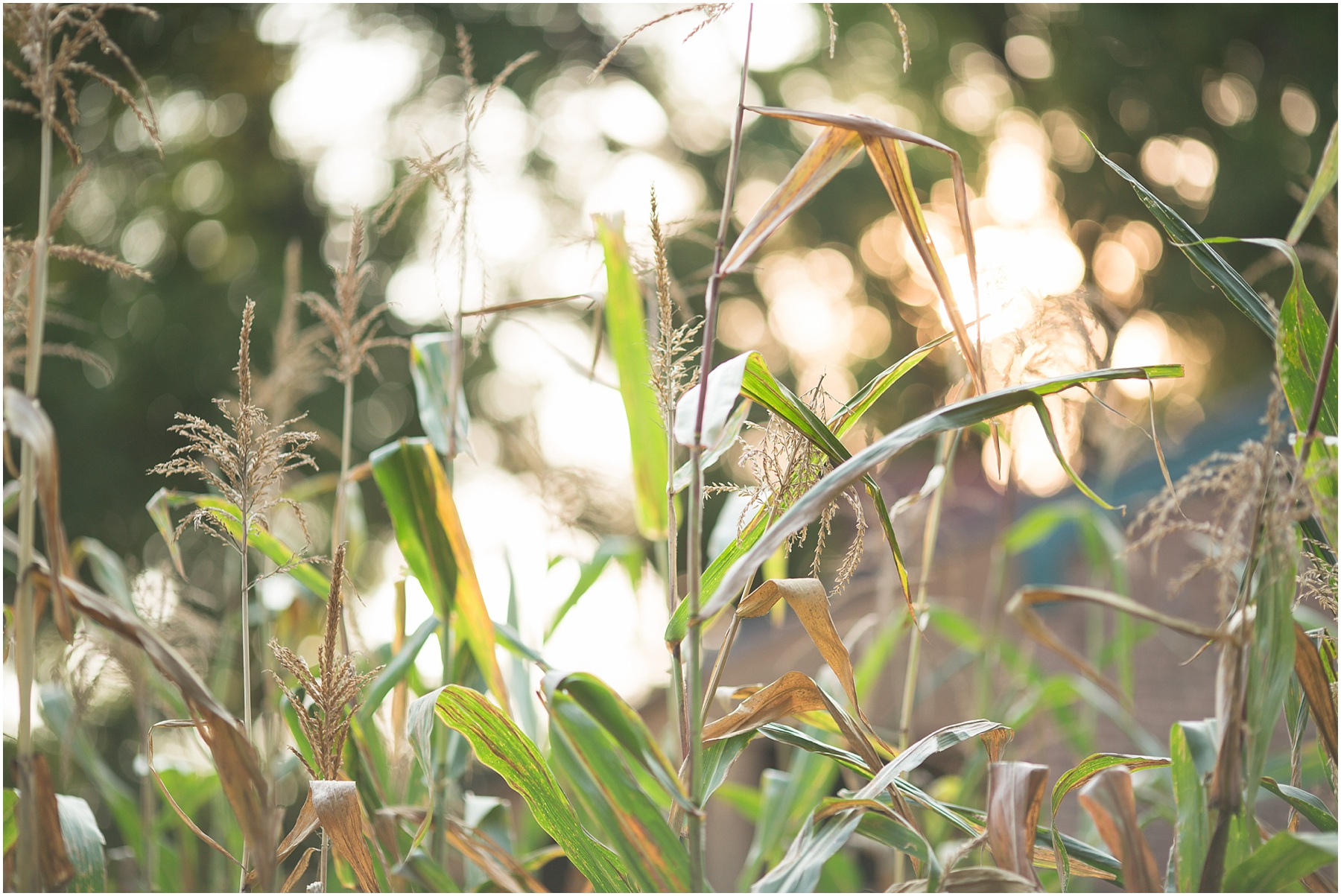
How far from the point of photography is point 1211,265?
68 cm

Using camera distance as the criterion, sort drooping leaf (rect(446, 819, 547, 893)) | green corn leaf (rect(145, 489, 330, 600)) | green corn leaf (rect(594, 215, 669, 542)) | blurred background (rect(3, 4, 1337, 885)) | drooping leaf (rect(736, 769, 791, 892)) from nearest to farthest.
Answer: drooping leaf (rect(446, 819, 547, 893)), green corn leaf (rect(145, 489, 330, 600)), green corn leaf (rect(594, 215, 669, 542)), drooping leaf (rect(736, 769, 791, 892)), blurred background (rect(3, 4, 1337, 885))

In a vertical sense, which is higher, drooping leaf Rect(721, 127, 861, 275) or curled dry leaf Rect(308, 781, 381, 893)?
drooping leaf Rect(721, 127, 861, 275)

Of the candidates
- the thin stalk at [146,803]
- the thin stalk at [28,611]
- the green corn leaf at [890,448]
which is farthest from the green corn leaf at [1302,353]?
the thin stalk at [146,803]

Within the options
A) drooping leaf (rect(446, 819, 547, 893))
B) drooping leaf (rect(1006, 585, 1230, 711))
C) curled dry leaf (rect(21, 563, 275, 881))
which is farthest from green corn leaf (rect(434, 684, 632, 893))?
drooping leaf (rect(1006, 585, 1230, 711))

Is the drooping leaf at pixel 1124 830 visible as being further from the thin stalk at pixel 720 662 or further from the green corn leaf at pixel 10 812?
the green corn leaf at pixel 10 812

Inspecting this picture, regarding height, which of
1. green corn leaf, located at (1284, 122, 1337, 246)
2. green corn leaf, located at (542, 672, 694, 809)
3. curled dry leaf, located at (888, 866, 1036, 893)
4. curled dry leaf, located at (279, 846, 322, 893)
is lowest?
curled dry leaf, located at (279, 846, 322, 893)

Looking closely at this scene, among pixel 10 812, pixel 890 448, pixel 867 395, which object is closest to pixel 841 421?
pixel 867 395

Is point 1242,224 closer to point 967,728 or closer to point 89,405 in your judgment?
point 967,728

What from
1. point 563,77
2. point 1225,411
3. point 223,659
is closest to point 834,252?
point 563,77

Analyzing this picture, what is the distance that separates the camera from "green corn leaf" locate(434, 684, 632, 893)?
0.67 meters

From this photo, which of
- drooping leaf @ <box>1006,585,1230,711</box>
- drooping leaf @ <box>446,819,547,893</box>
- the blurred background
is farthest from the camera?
the blurred background

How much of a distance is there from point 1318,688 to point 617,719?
19.6 inches

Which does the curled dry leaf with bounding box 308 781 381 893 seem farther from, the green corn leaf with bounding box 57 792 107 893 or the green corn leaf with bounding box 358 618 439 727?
the green corn leaf with bounding box 57 792 107 893

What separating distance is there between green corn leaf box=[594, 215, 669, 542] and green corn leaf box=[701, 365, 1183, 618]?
0.30 metres
